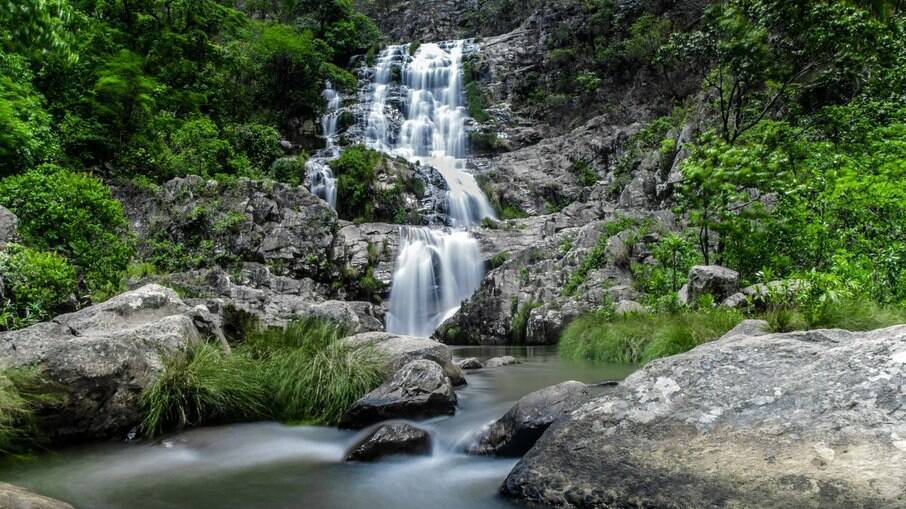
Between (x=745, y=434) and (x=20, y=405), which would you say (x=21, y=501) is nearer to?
(x=20, y=405)

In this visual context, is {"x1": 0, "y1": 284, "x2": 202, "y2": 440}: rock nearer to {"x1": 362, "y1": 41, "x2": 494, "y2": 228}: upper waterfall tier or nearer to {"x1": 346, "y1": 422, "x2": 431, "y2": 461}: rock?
{"x1": 346, "y1": 422, "x2": 431, "y2": 461}: rock

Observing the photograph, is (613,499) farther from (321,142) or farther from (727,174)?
(321,142)

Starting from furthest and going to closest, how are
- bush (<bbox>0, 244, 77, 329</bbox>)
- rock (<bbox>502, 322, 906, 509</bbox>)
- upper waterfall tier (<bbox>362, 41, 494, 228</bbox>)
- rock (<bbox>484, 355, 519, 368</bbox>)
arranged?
upper waterfall tier (<bbox>362, 41, 494, 228</bbox>) < rock (<bbox>484, 355, 519, 368</bbox>) < bush (<bbox>0, 244, 77, 329</bbox>) < rock (<bbox>502, 322, 906, 509</bbox>)

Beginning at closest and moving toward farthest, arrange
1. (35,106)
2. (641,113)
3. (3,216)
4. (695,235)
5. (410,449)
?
(410,449) → (3,216) → (695,235) → (35,106) → (641,113)

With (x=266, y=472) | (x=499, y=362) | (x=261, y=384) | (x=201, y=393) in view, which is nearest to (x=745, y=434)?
(x=266, y=472)

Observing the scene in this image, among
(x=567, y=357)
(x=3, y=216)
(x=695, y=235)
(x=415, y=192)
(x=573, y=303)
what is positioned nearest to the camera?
(x=3, y=216)

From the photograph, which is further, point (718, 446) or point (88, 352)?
point (88, 352)

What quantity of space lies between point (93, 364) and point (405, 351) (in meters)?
3.41

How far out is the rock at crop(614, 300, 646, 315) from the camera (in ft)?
34.2

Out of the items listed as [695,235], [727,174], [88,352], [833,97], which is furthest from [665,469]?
[833,97]

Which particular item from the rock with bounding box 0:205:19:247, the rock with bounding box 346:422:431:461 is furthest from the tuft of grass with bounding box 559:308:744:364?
the rock with bounding box 0:205:19:247

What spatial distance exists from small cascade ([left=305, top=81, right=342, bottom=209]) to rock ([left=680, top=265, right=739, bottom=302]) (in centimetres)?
1614

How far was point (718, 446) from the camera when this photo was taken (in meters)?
2.79

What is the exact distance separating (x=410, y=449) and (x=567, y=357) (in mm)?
6176
